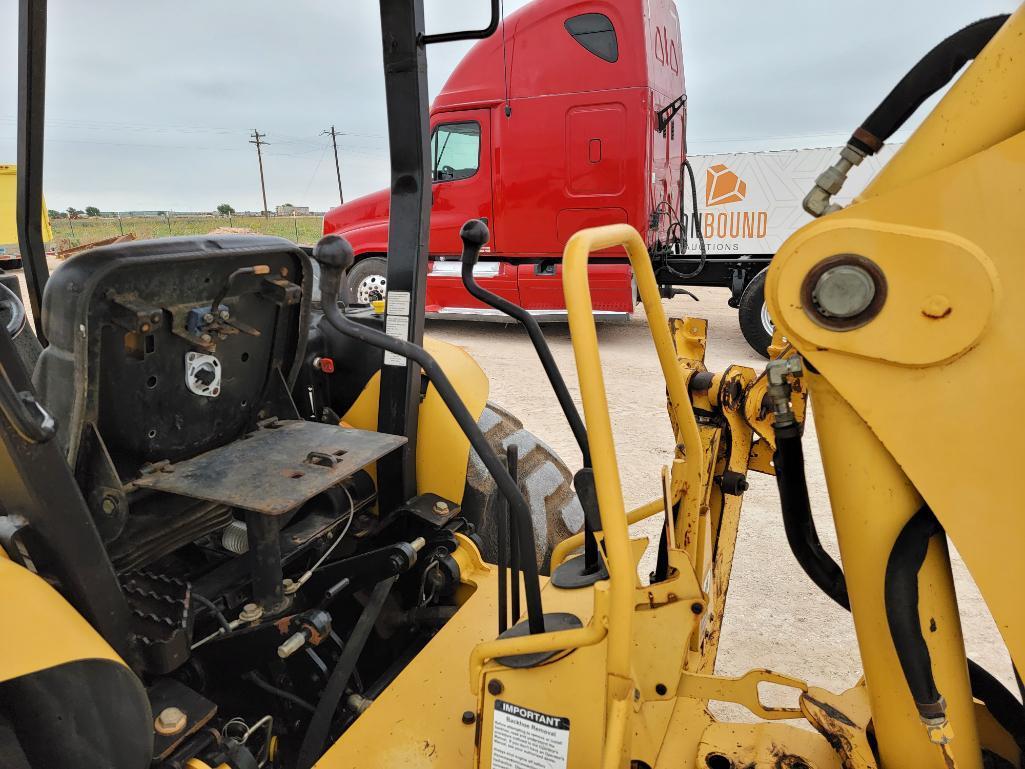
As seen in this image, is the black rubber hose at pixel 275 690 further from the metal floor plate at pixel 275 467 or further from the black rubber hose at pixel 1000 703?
the black rubber hose at pixel 1000 703

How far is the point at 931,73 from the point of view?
1.08 meters

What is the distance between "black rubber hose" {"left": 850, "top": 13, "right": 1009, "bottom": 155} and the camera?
1.07 m

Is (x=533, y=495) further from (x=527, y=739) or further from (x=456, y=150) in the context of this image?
(x=456, y=150)

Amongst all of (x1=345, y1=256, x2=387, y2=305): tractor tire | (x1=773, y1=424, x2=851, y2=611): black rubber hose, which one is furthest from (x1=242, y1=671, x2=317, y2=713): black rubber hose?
(x1=345, y1=256, x2=387, y2=305): tractor tire

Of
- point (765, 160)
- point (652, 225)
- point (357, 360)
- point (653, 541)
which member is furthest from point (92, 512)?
point (765, 160)

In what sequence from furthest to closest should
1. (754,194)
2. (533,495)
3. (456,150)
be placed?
1. (754,194)
2. (456,150)
3. (533,495)

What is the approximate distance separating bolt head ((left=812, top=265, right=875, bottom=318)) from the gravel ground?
1.91 m

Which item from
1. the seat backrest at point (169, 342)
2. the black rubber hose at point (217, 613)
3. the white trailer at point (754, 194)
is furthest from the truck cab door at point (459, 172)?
the black rubber hose at point (217, 613)

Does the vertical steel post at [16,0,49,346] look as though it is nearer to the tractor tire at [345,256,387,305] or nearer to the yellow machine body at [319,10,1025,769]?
the yellow machine body at [319,10,1025,769]

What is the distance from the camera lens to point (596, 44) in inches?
316

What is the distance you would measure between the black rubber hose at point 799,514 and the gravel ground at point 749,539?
1302 mm

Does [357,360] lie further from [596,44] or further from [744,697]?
[596,44]

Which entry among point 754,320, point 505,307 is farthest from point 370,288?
point 505,307

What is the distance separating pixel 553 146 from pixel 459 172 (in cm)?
132
